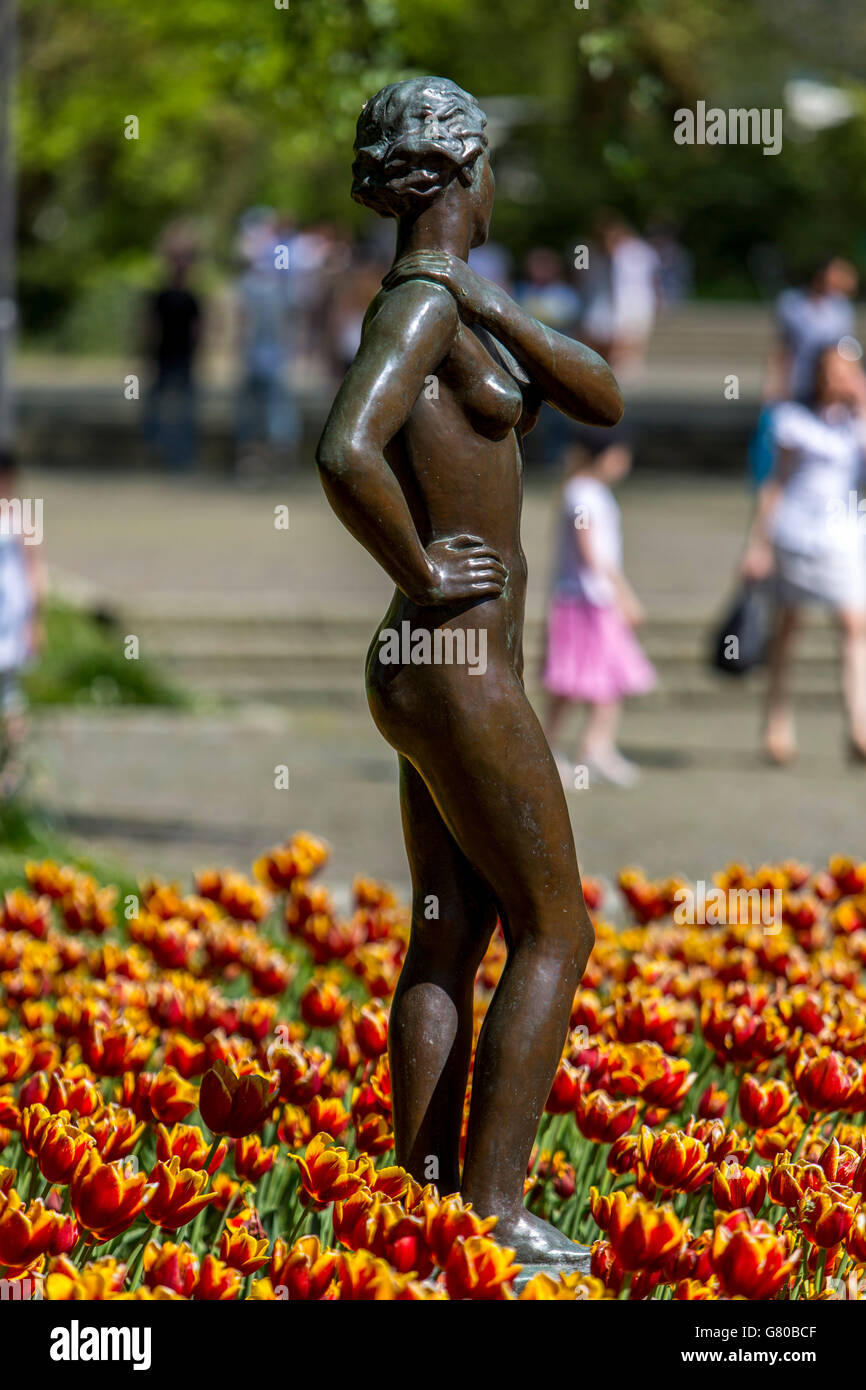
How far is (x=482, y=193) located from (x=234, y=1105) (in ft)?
4.97

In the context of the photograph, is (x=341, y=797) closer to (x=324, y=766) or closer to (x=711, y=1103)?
(x=324, y=766)

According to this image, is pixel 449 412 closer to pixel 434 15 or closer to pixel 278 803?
pixel 278 803

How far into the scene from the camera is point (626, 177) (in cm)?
704

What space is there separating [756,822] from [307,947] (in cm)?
435

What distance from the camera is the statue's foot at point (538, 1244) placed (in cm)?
313

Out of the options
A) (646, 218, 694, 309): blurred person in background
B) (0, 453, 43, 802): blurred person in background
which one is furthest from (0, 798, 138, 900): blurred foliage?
(646, 218, 694, 309): blurred person in background

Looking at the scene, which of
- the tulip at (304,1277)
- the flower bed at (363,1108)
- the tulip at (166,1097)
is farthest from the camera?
the tulip at (166,1097)

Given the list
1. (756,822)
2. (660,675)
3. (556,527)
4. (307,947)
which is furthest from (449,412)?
(660,675)

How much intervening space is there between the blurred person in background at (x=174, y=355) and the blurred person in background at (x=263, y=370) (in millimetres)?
568

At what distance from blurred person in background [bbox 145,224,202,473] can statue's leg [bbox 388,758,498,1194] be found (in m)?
18.2

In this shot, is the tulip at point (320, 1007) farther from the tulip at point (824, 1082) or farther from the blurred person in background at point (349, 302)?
the blurred person in background at point (349, 302)

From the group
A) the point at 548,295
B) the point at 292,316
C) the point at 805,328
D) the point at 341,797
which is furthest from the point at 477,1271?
the point at 548,295

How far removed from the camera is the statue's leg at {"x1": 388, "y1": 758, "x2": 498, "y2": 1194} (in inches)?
128

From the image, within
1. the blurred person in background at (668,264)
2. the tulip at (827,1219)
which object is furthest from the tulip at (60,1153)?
the blurred person in background at (668,264)
